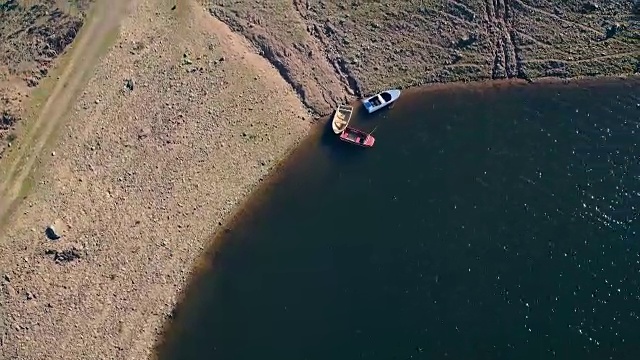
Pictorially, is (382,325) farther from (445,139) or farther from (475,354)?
(445,139)

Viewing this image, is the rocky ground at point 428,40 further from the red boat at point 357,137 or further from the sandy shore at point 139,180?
the red boat at point 357,137

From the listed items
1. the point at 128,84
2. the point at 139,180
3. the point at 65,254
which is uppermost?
the point at 128,84

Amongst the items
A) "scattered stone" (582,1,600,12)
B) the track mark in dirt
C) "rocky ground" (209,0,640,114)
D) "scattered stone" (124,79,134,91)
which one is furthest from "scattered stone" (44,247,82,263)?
"scattered stone" (582,1,600,12)

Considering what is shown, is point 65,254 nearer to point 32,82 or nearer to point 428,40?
point 32,82

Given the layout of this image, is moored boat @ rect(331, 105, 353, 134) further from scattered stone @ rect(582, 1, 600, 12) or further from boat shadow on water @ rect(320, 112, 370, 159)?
scattered stone @ rect(582, 1, 600, 12)

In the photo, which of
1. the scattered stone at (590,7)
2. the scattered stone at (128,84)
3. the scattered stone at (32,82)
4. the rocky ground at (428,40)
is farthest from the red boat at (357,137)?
the scattered stone at (32,82)

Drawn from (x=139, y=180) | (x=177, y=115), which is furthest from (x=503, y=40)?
(x=139, y=180)

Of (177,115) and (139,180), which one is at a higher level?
(177,115)
